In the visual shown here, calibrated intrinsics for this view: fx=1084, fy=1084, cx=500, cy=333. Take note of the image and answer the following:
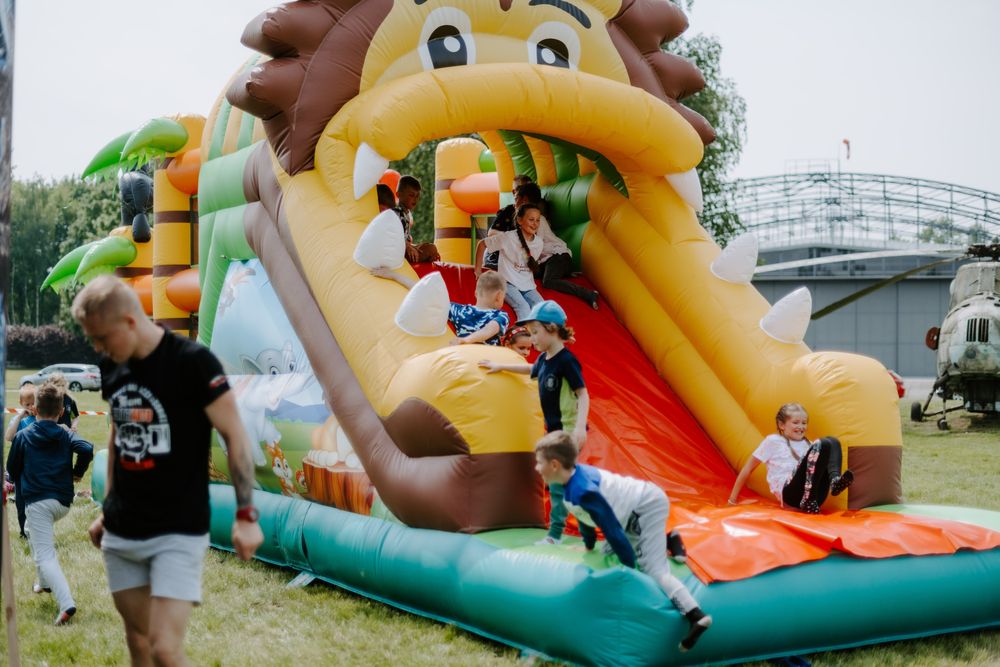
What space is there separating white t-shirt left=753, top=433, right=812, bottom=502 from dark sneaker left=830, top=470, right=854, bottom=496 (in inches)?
10.8

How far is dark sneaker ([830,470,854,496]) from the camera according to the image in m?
4.92

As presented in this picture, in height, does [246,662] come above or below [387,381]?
below

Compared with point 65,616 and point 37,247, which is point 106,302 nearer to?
point 65,616

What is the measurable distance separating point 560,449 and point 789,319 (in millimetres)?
2354

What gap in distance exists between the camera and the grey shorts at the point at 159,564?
2.71 metres

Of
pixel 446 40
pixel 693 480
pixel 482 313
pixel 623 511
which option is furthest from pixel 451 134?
pixel 623 511

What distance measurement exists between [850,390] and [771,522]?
110cm

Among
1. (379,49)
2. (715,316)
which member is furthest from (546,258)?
(379,49)

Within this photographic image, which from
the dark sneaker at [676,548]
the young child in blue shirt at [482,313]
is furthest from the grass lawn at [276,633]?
the young child in blue shirt at [482,313]

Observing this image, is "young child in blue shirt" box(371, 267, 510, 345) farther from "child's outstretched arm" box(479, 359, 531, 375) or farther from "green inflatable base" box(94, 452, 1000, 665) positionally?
"green inflatable base" box(94, 452, 1000, 665)

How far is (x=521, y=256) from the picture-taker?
6.38 meters

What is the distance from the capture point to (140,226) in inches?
368

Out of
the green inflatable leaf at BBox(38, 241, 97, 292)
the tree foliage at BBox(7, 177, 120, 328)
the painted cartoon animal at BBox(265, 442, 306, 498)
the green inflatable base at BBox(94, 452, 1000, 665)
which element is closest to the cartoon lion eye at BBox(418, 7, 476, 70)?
the painted cartoon animal at BBox(265, 442, 306, 498)

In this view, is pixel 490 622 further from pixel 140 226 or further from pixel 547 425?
pixel 140 226
